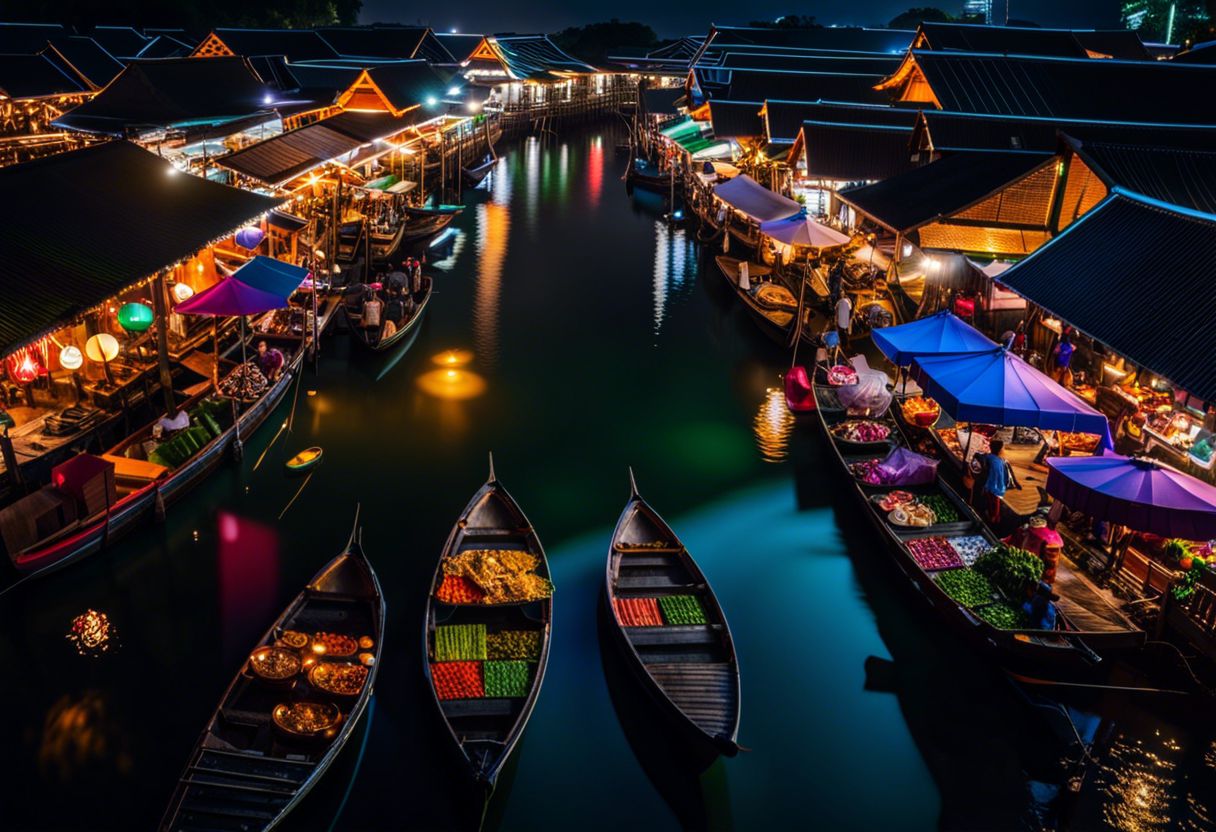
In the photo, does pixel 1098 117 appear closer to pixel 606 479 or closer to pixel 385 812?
pixel 606 479

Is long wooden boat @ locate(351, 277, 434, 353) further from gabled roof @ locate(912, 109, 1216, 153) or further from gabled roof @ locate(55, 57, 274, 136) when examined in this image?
gabled roof @ locate(912, 109, 1216, 153)

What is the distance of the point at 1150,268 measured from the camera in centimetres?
1389

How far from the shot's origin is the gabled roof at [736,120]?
34281 mm

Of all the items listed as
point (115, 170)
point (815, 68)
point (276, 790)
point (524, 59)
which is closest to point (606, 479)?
point (276, 790)

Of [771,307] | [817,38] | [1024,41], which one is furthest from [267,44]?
[771,307]

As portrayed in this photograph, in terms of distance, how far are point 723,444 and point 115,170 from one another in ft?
45.2

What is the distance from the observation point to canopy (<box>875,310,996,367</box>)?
1537 centimetres

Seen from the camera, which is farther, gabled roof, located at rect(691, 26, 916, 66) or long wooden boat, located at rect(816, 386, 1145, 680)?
gabled roof, located at rect(691, 26, 916, 66)

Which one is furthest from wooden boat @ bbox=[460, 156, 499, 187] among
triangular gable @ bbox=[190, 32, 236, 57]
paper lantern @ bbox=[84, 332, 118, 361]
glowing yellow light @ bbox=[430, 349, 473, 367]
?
paper lantern @ bbox=[84, 332, 118, 361]

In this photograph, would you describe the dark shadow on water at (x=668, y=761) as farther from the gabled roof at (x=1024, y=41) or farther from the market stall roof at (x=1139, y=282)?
the gabled roof at (x=1024, y=41)

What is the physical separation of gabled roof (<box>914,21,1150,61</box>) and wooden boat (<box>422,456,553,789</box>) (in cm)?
3474

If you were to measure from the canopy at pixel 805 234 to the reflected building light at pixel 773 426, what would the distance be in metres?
4.58

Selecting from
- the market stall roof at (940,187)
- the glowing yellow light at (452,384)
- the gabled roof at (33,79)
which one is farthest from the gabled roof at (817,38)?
the glowing yellow light at (452,384)

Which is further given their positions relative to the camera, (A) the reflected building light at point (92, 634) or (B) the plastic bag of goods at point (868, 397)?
(B) the plastic bag of goods at point (868, 397)
